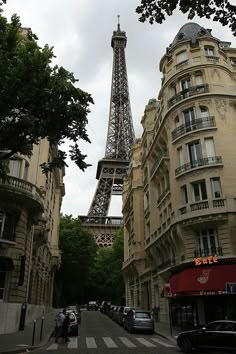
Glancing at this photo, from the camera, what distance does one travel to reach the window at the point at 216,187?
2577cm

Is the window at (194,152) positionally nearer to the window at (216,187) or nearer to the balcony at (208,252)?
the window at (216,187)

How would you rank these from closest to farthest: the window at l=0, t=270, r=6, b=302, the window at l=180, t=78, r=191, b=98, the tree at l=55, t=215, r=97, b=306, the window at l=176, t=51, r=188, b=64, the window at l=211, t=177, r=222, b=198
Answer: the window at l=0, t=270, r=6, b=302 < the window at l=211, t=177, r=222, b=198 < the window at l=180, t=78, r=191, b=98 < the window at l=176, t=51, r=188, b=64 < the tree at l=55, t=215, r=97, b=306

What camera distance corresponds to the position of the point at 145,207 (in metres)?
43.1

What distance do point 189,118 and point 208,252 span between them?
39.4 feet

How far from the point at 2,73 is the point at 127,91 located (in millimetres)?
112900

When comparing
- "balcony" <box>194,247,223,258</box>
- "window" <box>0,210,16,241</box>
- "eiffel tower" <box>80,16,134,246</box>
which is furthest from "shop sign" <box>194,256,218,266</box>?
"eiffel tower" <box>80,16,134,246</box>

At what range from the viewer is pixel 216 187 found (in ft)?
85.9

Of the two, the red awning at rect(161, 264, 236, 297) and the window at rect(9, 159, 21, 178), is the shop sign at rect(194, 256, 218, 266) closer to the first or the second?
the red awning at rect(161, 264, 236, 297)

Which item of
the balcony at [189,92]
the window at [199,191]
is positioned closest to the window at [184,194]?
the window at [199,191]

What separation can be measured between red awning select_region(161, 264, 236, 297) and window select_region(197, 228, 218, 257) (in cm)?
142

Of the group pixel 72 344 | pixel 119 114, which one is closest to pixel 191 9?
pixel 72 344

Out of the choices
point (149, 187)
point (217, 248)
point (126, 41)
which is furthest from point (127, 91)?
point (217, 248)

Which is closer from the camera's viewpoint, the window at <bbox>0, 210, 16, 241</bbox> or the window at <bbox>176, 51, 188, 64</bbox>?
the window at <bbox>0, 210, 16, 241</bbox>

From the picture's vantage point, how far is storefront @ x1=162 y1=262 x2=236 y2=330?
22078mm
